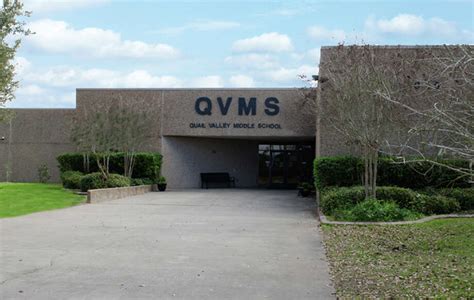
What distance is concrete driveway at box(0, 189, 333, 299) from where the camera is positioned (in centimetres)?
774

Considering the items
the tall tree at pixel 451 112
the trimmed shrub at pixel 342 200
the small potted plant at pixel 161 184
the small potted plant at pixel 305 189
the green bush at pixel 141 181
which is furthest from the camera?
the small potted plant at pixel 161 184

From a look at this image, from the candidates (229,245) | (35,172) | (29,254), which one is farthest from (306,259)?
(35,172)

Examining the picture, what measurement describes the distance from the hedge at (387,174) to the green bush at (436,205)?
5.66 feet

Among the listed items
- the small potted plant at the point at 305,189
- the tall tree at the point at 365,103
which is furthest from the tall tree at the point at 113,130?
the tall tree at the point at 365,103

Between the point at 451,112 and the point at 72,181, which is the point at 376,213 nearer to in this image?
the point at 451,112

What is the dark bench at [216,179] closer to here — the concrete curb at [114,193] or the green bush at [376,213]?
the concrete curb at [114,193]

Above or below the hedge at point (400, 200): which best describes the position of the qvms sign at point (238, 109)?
above

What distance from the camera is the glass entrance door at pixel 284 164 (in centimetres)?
3775

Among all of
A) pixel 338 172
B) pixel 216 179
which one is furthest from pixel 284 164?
pixel 338 172

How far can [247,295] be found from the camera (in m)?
7.45

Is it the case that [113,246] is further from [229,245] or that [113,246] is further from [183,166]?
[183,166]

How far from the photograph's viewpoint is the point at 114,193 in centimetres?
2392

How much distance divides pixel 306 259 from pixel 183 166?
23.5 m

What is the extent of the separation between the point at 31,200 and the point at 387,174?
11.6 m
